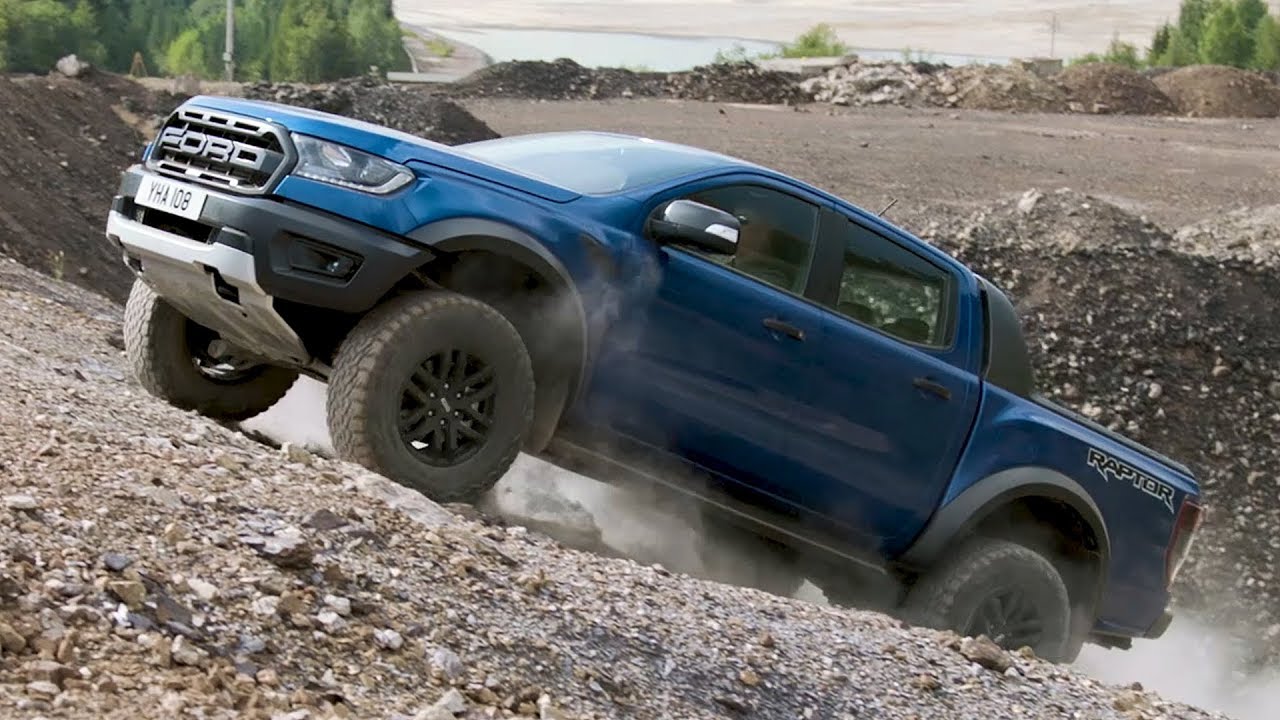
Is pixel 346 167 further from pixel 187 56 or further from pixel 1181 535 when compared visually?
pixel 187 56

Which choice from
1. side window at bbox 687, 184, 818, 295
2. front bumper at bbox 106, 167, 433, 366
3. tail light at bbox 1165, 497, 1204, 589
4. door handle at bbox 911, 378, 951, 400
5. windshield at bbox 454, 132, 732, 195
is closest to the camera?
front bumper at bbox 106, 167, 433, 366

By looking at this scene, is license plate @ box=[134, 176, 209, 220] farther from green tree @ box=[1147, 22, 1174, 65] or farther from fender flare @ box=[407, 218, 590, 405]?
green tree @ box=[1147, 22, 1174, 65]

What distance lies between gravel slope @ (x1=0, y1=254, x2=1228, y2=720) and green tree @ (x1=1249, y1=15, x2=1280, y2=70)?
2422 inches

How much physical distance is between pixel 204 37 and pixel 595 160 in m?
62.6

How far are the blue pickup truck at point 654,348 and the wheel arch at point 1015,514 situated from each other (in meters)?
0.02

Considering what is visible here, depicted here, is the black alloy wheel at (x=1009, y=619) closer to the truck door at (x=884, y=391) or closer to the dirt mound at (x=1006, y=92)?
the truck door at (x=884, y=391)

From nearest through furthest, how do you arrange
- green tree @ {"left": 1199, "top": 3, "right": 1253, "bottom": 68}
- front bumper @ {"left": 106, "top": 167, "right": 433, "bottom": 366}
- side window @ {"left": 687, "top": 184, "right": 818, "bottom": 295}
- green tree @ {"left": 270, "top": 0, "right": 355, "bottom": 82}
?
front bumper @ {"left": 106, "top": 167, "right": 433, "bottom": 366}, side window @ {"left": 687, "top": 184, "right": 818, "bottom": 295}, green tree @ {"left": 270, "top": 0, "right": 355, "bottom": 82}, green tree @ {"left": 1199, "top": 3, "right": 1253, "bottom": 68}

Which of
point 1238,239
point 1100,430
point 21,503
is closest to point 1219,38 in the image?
point 1238,239

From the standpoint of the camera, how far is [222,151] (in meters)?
6.69

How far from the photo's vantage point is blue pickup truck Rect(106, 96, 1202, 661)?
6.54m

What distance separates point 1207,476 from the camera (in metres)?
16.1

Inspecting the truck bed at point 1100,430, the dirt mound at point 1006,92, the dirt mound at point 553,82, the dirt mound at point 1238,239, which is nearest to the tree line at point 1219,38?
the dirt mound at point 1006,92

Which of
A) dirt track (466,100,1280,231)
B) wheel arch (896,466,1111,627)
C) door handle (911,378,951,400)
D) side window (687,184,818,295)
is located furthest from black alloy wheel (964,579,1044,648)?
dirt track (466,100,1280,231)

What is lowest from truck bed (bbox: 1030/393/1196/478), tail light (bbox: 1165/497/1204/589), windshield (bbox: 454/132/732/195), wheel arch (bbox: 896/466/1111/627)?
tail light (bbox: 1165/497/1204/589)
